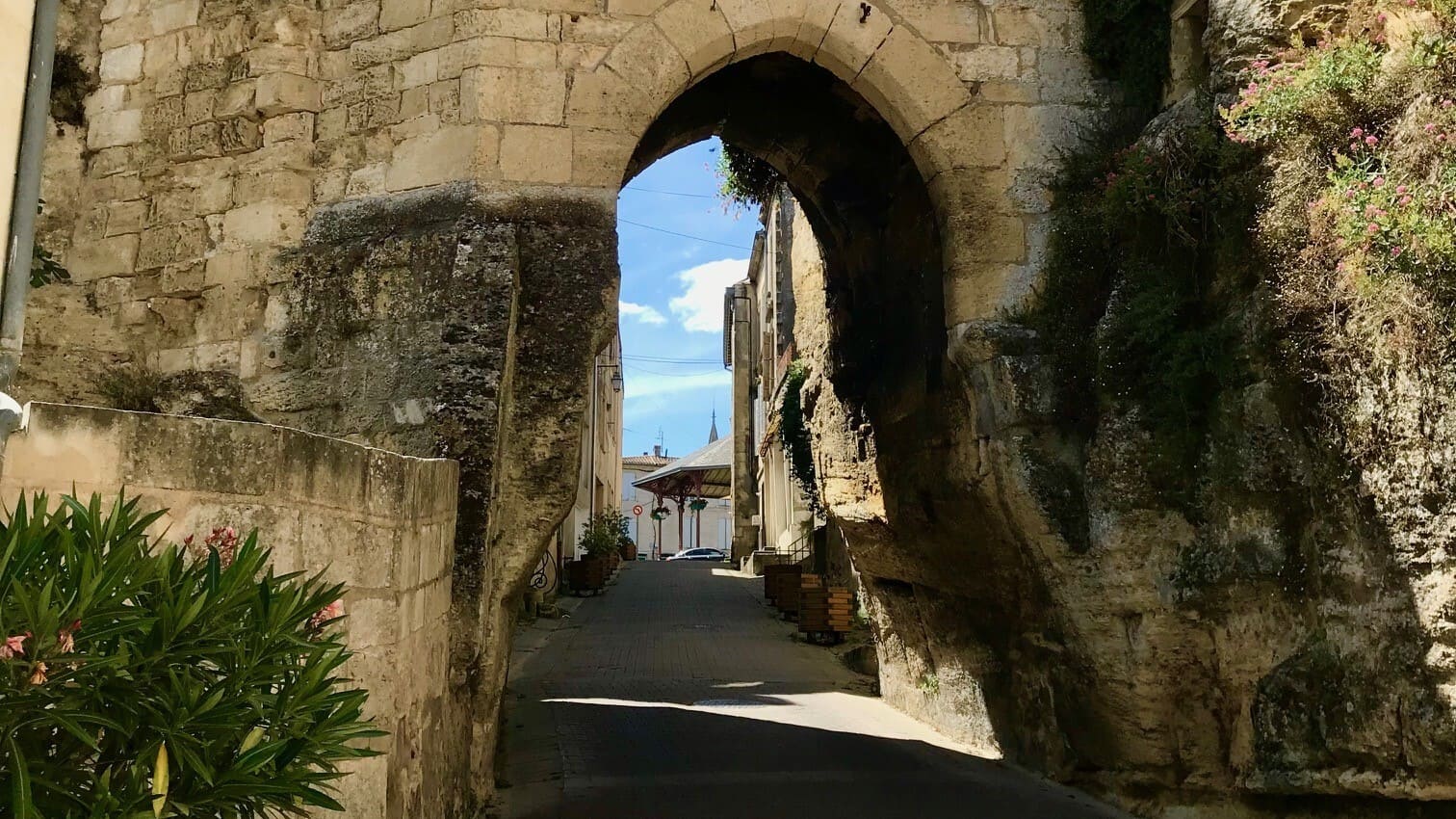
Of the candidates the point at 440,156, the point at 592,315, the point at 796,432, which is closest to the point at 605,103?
the point at 440,156

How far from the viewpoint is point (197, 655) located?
6.12ft

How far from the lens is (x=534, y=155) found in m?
4.90

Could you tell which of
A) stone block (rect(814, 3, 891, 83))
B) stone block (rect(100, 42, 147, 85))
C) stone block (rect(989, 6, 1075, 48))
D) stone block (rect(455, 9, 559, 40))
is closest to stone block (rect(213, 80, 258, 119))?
stone block (rect(100, 42, 147, 85))

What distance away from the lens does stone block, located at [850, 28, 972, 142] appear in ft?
17.7

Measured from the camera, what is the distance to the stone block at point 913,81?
17.7ft

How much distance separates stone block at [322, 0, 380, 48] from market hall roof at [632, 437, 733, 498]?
88.2 ft

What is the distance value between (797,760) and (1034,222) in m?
3.12

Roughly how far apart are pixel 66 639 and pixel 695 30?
13.8ft

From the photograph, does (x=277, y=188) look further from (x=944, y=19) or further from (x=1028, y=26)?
(x=1028, y=26)

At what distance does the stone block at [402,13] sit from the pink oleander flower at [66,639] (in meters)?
4.03

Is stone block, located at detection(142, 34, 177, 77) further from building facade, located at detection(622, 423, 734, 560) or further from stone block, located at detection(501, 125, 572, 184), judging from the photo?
building facade, located at detection(622, 423, 734, 560)

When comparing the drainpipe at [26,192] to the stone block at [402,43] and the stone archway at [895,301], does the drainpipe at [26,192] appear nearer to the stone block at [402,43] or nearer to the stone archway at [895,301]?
the stone archway at [895,301]

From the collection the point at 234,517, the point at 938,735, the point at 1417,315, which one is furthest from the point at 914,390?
the point at 234,517

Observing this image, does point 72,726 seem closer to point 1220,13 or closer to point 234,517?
point 234,517
